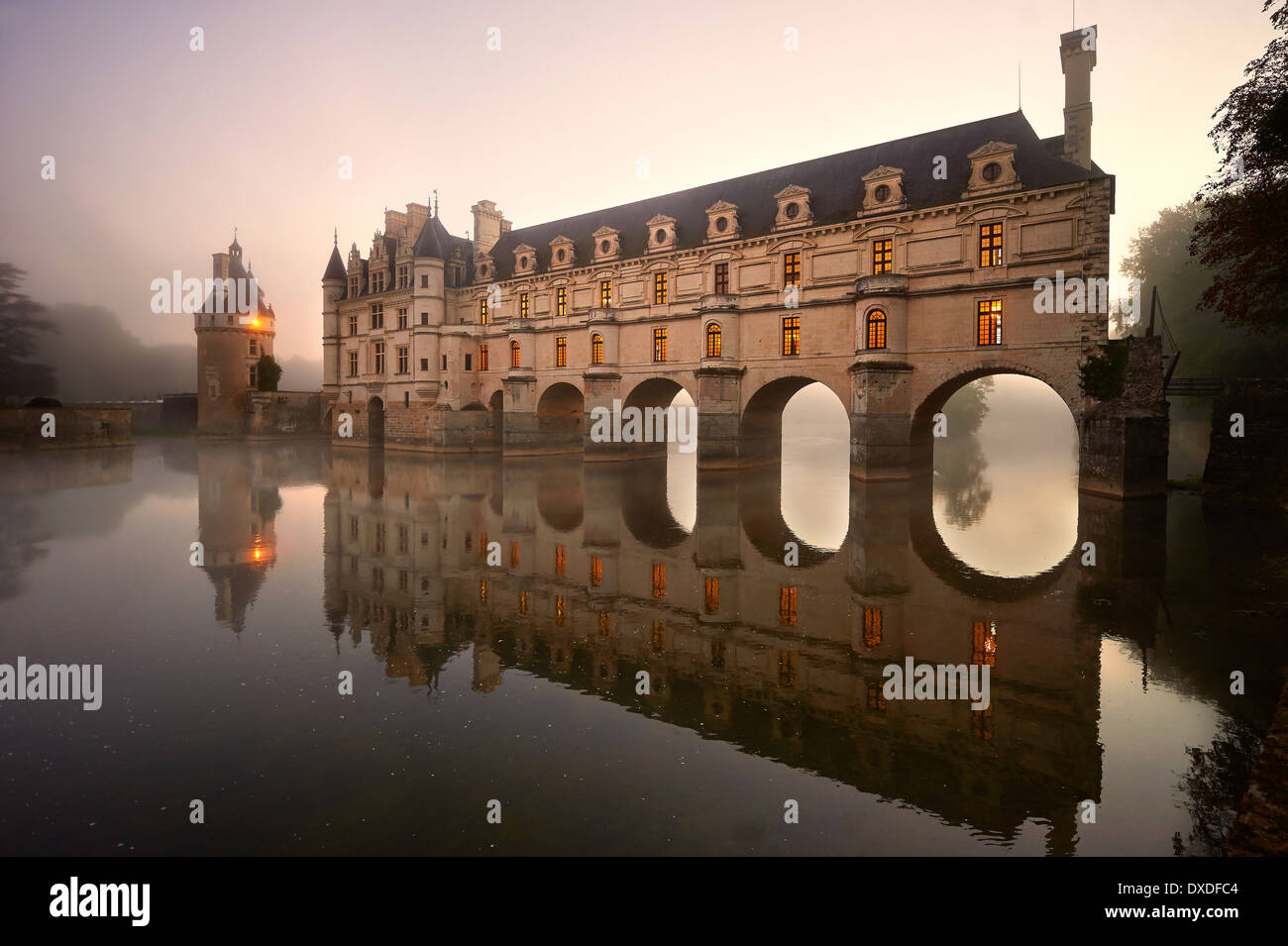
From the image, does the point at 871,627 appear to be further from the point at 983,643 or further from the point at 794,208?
the point at 794,208

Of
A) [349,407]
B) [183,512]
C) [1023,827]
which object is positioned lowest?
[1023,827]

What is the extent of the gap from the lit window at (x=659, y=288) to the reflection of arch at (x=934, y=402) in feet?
46.6

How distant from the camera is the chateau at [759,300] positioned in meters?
24.1

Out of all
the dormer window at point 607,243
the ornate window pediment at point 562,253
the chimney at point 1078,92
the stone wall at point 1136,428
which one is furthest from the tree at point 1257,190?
the ornate window pediment at point 562,253

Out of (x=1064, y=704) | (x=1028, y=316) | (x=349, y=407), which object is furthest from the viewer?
(x=349, y=407)

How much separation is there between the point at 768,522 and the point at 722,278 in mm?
17308

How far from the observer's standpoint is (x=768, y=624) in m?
9.53

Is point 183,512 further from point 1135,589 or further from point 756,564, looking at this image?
point 1135,589

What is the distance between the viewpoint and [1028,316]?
23.8 m

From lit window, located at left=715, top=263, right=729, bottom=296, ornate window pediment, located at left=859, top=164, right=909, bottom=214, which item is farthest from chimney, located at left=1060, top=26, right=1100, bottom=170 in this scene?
lit window, located at left=715, top=263, right=729, bottom=296

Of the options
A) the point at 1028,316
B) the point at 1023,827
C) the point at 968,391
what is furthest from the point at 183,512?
the point at 968,391
